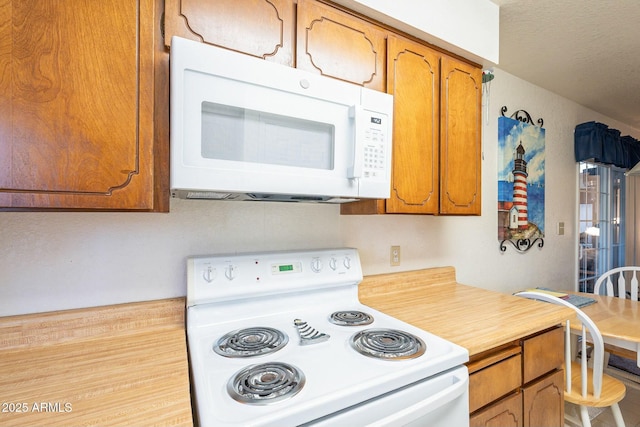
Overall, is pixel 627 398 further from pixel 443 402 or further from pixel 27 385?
pixel 27 385

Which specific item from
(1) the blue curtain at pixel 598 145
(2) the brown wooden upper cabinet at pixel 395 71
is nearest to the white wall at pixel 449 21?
(2) the brown wooden upper cabinet at pixel 395 71

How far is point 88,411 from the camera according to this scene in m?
0.66

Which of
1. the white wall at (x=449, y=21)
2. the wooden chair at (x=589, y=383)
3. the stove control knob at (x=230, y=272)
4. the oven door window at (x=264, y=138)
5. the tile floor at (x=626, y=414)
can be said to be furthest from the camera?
the tile floor at (x=626, y=414)

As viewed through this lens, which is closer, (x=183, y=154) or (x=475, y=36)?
(x=183, y=154)

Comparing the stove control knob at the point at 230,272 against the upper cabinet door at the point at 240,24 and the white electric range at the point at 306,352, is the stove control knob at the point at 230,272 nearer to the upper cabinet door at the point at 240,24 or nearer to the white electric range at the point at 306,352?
the white electric range at the point at 306,352

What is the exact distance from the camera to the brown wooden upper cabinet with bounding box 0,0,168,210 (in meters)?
0.74

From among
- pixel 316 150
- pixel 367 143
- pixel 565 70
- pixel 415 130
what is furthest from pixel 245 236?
pixel 565 70

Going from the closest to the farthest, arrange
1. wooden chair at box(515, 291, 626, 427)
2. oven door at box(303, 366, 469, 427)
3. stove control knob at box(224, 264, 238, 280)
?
oven door at box(303, 366, 469, 427) < stove control knob at box(224, 264, 238, 280) < wooden chair at box(515, 291, 626, 427)

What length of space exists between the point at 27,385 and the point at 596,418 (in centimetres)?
297

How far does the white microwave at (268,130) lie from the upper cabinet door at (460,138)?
444 mm

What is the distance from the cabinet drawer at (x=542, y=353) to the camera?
4.04 feet

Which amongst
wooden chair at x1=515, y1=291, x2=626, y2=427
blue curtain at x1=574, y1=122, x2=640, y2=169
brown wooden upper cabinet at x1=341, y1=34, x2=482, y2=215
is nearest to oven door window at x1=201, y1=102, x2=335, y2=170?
brown wooden upper cabinet at x1=341, y1=34, x2=482, y2=215

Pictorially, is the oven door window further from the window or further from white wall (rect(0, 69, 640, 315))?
the window

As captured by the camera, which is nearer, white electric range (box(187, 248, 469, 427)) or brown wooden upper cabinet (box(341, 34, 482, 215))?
white electric range (box(187, 248, 469, 427))
